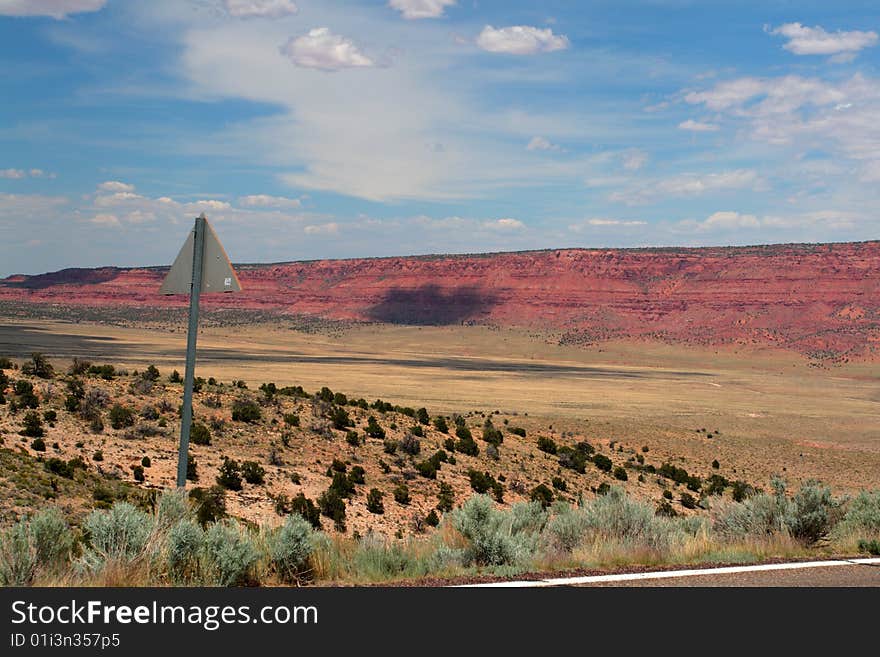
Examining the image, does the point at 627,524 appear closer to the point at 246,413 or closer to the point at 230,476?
the point at 230,476

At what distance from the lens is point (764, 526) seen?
10562 mm

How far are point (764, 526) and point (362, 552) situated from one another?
542cm

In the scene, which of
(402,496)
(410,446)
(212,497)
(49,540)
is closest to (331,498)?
(402,496)

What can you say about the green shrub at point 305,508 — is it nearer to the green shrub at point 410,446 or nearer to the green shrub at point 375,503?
the green shrub at point 375,503

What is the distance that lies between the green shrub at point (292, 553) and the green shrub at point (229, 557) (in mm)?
203

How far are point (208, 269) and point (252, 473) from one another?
12768mm

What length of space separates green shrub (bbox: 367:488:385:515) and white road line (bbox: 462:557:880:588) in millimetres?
12367

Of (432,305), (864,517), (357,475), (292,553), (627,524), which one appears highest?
(432,305)

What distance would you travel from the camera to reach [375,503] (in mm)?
19859

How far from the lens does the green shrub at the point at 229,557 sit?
697cm

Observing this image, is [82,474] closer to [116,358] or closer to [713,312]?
[116,358]

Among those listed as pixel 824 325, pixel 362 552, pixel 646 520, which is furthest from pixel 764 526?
pixel 824 325

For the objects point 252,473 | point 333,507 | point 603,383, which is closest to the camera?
point 333,507

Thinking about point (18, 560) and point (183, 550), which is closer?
point (18, 560)
